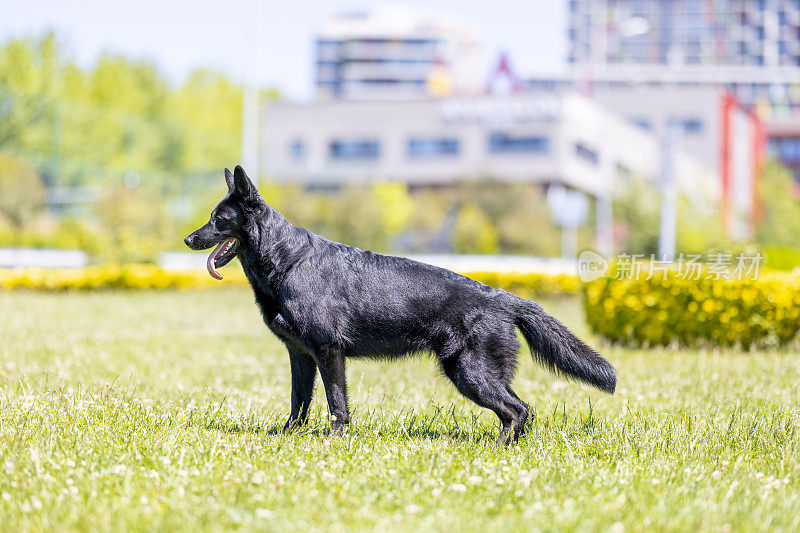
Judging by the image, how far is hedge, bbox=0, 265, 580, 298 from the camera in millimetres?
20359

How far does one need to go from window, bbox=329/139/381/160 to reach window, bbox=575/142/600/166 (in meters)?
13.8

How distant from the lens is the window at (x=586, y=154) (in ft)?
198

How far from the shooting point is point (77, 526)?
3.52 metres

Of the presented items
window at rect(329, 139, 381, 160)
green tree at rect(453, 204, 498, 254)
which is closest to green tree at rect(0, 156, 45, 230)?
green tree at rect(453, 204, 498, 254)

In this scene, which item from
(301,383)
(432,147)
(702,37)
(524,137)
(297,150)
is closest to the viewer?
(301,383)

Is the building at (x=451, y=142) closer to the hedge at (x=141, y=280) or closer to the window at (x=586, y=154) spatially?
→ the window at (x=586, y=154)

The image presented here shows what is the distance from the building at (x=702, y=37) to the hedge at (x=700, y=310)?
119m

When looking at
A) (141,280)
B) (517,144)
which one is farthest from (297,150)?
(141,280)

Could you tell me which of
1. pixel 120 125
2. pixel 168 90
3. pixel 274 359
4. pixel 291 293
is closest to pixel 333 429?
pixel 291 293

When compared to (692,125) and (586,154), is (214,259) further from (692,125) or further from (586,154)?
(692,125)

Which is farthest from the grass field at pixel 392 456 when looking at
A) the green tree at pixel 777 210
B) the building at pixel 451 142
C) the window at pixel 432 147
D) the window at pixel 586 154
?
the window at pixel 586 154

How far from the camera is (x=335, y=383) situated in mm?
5188

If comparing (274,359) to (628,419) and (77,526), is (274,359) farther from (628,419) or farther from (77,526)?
(77,526)

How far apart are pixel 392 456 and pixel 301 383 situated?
3.39 ft
